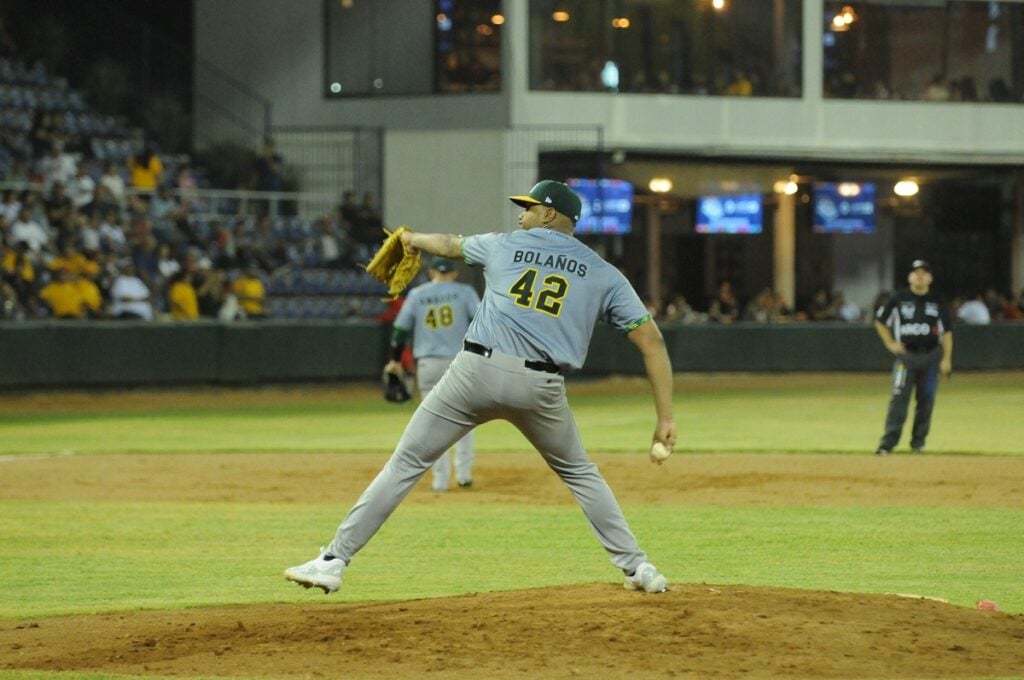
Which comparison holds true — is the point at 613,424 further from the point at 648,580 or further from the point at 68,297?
the point at 648,580

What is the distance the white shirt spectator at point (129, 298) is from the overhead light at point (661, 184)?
13.8 meters

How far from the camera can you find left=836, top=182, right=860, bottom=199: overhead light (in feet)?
122

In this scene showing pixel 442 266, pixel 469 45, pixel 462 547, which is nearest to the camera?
pixel 462 547

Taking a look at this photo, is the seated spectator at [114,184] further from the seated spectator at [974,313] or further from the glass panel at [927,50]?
the seated spectator at [974,313]

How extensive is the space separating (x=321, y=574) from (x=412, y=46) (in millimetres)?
28045

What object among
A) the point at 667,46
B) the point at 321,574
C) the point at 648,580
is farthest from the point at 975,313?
the point at 321,574

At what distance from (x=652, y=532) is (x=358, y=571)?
267 centimetres

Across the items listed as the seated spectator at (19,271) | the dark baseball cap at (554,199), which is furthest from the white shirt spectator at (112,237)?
the dark baseball cap at (554,199)

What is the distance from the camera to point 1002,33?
37844 mm

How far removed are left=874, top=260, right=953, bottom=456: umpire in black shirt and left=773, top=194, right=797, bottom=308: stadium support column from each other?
20424mm

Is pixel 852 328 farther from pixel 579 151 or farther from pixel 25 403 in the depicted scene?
pixel 25 403

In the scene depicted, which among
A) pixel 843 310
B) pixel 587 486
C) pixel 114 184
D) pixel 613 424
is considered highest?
pixel 114 184

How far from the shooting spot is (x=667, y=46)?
34531 millimetres

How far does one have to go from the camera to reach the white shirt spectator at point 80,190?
89.5 feet
